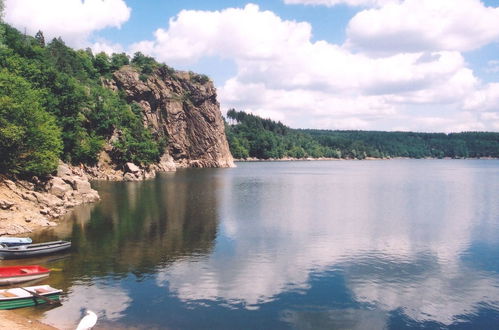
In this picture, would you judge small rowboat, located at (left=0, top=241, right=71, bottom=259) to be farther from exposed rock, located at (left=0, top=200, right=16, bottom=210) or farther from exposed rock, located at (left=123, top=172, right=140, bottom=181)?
exposed rock, located at (left=123, top=172, right=140, bottom=181)

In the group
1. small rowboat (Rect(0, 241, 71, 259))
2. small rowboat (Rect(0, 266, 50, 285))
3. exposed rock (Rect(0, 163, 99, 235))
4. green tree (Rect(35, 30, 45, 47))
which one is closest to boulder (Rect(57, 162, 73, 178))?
exposed rock (Rect(0, 163, 99, 235))

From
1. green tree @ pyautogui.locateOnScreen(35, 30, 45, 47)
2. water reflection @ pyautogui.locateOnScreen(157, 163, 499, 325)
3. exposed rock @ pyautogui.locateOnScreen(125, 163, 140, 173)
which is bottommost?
water reflection @ pyautogui.locateOnScreen(157, 163, 499, 325)

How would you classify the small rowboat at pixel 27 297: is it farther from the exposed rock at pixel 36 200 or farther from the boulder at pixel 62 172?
the boulder at pixel 62 172

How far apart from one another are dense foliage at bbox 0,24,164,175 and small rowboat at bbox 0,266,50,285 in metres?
27.2

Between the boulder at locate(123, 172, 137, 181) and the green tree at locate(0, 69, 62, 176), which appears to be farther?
the boulder at locate(123, 172, 137, 181)

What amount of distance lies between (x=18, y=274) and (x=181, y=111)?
516ft

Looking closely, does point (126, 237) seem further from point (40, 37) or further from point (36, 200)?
point (40, 37)

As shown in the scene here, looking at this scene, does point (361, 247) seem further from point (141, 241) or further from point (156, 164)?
point (156, 164)

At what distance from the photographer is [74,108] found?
9469cm

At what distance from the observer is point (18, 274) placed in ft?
89.7

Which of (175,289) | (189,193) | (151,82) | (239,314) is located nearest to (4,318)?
(175,289)

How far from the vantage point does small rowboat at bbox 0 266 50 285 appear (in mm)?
26922

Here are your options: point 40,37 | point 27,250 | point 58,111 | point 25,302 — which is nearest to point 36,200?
point 27,250

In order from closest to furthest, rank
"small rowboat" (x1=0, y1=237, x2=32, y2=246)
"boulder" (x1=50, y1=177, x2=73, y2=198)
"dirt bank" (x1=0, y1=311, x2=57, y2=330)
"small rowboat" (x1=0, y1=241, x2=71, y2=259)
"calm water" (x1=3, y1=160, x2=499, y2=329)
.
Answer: "dirt bank" (x1=0, y1=311, x2=57, y2=330) < "calm water" (x1=3, y1=160, x2=499, y2=329) < "small rowboat" (x1=0, y1=241, x2=71, y2=259) < "small rowboat" (x1=0, y1=237, x2=32, y2=246) < "boulder" (x1=50, y1=177, x2=73, y2=198)
